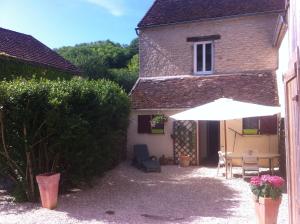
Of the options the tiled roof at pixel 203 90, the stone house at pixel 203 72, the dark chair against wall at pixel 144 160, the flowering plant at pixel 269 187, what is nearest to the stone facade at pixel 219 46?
the stone house at pixel 203 72

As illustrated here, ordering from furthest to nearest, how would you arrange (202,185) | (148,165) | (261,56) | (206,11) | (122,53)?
(122,53), (206,11), (261,56), (148,165), (202,185)

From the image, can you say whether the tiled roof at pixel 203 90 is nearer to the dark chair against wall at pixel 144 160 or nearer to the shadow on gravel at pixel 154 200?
the dark chair against wall at pixel 144 160

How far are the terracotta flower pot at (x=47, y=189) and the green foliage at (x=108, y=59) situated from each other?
28.0 meters

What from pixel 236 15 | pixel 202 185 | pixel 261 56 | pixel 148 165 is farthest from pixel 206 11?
pixel 202 185

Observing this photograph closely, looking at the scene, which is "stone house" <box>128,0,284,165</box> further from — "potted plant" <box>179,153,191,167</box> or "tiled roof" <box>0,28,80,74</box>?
"tiled roof" <box>0,28,80,74</box>

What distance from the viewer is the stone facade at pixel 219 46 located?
18.1 metres

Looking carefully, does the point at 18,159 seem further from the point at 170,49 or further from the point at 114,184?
the point at 170,49

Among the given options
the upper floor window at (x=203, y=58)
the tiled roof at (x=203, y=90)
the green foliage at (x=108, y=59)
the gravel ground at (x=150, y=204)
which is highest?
the green foliage at (x=108, y=59)

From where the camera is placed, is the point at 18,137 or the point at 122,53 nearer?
the point at 18,137

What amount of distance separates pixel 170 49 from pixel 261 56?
4.64m

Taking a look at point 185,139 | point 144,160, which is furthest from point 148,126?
point 144,160

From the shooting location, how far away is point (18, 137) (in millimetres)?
9703

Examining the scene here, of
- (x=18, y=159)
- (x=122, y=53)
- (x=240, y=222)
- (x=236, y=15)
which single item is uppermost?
(x=122, y=53)

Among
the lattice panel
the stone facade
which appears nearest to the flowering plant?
the lattice panel
